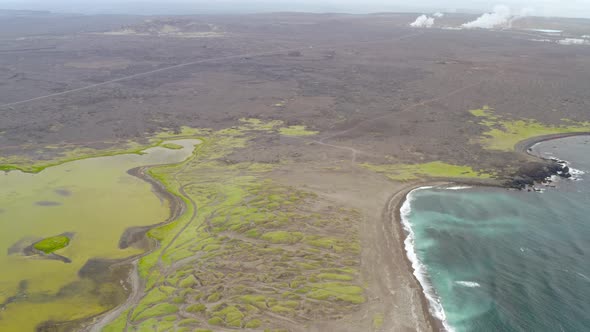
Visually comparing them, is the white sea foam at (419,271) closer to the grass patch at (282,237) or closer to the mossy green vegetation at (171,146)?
the grass patch at (282,237)

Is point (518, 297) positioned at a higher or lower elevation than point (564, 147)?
lower

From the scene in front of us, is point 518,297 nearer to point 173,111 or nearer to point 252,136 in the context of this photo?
point 252,136

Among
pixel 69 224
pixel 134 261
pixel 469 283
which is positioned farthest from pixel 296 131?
pixel 469 283

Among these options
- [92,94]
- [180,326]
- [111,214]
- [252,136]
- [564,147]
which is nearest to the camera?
[180,326]

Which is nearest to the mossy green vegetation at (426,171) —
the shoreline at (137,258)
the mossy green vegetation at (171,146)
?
the shoreline at (137,258)

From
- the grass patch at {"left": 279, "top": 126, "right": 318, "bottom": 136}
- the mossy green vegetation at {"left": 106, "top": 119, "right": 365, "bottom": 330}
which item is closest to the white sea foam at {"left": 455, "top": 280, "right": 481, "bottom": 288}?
the mossy green vegetation at {"left": 106, "top": 119, "right": 365, "bottom": 330}

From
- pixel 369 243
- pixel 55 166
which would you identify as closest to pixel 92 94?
pixel 55 166
